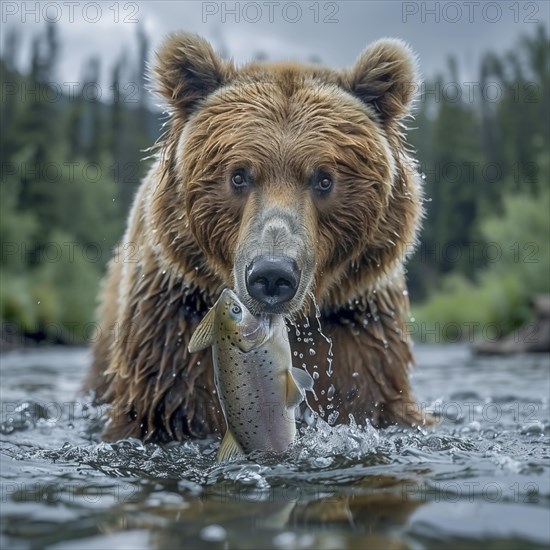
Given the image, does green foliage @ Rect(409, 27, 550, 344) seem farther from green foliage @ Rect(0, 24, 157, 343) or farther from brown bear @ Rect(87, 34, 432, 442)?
brown bear @ Rect(87, 34, 432, 442)

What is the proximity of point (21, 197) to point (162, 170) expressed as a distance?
30818 mm

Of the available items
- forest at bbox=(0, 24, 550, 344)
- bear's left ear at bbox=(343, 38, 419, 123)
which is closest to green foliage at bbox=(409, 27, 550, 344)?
forest at bbox=(0, 24, 550, 344)

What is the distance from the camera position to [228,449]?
13.5ft

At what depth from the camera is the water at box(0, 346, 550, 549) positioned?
2.96 meters

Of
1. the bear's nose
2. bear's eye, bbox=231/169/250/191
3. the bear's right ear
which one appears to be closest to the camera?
the bear's nose

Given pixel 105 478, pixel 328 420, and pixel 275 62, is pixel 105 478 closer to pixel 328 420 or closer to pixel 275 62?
pixel 328 420

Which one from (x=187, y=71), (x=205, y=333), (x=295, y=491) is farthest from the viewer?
(x=187, y=71)

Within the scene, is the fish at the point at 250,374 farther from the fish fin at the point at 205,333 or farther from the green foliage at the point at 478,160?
the green foliage at the point at 478,160

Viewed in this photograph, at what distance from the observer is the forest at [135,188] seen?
21.8 m

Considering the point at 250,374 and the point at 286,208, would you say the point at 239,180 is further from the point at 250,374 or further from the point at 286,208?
the point at 250,374

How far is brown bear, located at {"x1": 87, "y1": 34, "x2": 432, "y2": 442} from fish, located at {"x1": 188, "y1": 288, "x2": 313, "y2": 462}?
53cm

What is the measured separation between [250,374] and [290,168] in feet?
3.87

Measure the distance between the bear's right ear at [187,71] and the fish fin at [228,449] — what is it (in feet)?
6.75

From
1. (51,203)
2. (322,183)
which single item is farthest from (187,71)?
(51,203)
